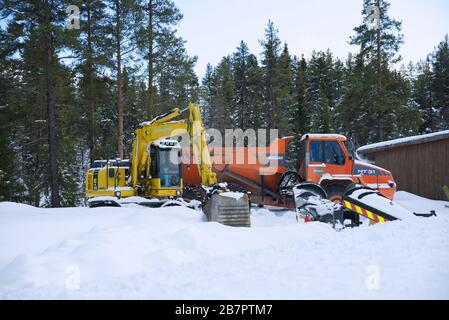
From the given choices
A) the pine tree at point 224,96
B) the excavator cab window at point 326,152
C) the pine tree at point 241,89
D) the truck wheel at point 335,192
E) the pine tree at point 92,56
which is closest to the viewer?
the truck wheel at point 335,192

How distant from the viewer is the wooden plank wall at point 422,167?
17938 mm

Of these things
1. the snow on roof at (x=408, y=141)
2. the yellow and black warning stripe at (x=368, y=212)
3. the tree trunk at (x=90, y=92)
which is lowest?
the yellow and black warning stripe at (x=368, y=212)

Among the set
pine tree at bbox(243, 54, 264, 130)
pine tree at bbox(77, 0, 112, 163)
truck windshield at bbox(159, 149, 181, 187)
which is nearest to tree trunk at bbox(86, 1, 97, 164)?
pine tree at bbox(77, 0, 112, 163)

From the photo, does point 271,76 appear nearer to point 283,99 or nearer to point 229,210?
point 283,99

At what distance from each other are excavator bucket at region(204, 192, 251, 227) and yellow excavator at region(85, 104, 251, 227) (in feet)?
11.0

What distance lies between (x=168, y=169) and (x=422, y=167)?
13.0 m

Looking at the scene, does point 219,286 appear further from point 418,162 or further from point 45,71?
point 418,162

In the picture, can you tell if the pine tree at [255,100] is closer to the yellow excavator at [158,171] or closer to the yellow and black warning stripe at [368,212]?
the yellow excavator at [158,171]

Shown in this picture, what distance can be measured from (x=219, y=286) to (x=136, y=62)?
20303mm

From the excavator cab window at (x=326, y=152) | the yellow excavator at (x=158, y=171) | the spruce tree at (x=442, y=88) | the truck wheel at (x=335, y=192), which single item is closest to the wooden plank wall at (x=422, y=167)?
the excavator cab window at (x=326, y=152)

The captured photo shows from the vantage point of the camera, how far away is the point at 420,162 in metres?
19.2

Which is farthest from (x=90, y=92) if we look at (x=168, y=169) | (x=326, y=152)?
(x=326, y=152)

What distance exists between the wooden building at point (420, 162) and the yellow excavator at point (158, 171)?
10.7 meters

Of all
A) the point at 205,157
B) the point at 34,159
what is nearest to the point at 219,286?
the point at 205,157
